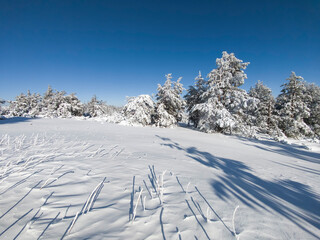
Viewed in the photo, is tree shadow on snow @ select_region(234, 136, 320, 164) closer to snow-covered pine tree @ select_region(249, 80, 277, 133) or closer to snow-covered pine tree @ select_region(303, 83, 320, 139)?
snow-covered pine tree @ select_region(249, 80, 277, 133)

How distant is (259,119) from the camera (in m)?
20.0

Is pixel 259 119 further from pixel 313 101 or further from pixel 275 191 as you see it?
pixel 275 191

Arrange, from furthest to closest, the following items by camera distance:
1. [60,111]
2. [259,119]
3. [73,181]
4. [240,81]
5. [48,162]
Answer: [60,111] → [259,119] → [240,81] → [48,162] → [73,181]

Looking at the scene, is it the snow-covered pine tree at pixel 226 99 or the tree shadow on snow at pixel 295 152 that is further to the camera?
the snow-covered pine tree at pixel 226 99

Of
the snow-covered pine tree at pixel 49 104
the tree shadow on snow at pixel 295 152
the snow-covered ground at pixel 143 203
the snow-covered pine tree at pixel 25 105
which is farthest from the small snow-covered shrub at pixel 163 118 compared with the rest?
the snow-covered pine tree at pixel 25 105

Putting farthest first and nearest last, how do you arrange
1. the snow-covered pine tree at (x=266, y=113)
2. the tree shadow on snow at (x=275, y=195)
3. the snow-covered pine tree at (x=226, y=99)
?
1. the snow-covered pine tree at (x=266, y=113)
2. the snow-covered pine tree at (x=226, y=99)
3. the tree shadow on snow at (x=275, y=195)

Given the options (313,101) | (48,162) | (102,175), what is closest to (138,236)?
(102,175)

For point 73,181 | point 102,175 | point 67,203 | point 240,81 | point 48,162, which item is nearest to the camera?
point 67,203

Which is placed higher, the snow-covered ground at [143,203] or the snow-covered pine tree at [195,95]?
the snow-covered pine tree at [195,95]

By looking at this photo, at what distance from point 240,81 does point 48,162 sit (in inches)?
663

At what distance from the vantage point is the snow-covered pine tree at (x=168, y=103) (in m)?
18.1

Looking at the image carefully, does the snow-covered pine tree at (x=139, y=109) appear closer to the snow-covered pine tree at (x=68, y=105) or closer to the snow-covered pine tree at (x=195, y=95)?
the snow-covered pine tree at (x=195, y=95)

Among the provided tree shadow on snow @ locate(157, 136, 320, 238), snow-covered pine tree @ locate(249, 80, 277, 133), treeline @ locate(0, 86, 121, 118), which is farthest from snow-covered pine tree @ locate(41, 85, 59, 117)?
snow-covered pine tree @ locate(249, 80, 277, 133)

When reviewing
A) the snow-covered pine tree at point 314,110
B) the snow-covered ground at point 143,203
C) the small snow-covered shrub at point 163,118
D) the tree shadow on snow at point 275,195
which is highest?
the snow-covered pine tree at point 314,110
